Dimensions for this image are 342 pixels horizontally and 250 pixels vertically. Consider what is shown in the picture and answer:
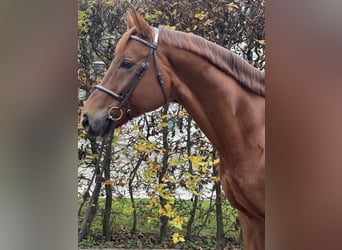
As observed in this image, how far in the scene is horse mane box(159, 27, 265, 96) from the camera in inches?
71.0

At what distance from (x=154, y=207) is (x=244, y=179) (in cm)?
54

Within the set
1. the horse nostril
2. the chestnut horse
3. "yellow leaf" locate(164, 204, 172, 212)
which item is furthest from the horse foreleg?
the horse nostril

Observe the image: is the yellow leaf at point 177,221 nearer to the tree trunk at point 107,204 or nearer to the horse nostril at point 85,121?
the tree trunk at point 107,204

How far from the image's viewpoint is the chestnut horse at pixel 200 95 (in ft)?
5.75

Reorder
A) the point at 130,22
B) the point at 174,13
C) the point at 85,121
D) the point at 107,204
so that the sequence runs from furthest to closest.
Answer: the point at 107,204
the point at 174,13
the point at 130,22
the point at 85,121

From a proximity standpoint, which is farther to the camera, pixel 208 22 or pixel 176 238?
pixel 176 238

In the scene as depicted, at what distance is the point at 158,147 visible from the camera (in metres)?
2.12

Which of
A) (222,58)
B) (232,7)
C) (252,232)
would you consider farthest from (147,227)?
(232,7)

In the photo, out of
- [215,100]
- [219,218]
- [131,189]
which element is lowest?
[219,218]

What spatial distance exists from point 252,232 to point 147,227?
1.77ft

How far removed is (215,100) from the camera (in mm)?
1824

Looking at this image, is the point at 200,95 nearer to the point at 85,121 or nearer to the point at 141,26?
the point at 141,26
